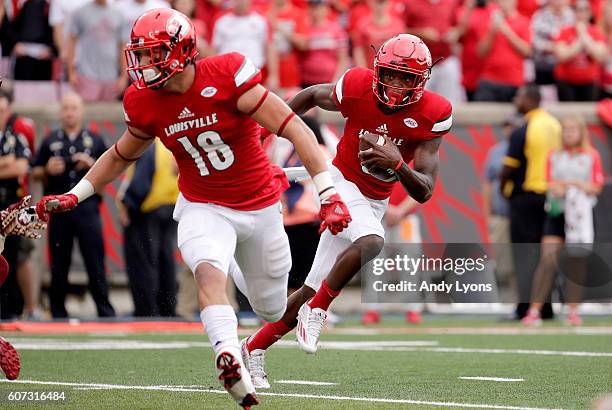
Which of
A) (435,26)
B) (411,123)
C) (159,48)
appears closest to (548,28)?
(435,26)

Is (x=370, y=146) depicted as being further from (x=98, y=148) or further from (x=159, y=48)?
(x=98, y=148)

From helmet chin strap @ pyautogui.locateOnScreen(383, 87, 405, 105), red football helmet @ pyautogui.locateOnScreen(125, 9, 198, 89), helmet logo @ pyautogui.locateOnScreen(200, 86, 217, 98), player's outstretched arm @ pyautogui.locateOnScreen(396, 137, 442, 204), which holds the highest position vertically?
red football helmet @ pyautogui.locateOnScreen(125, 9, 198, 89)

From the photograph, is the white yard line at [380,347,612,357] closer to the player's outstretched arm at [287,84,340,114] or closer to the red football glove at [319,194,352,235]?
the player's outstretched arm at [287,84,340,114]

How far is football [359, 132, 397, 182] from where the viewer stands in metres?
7.16

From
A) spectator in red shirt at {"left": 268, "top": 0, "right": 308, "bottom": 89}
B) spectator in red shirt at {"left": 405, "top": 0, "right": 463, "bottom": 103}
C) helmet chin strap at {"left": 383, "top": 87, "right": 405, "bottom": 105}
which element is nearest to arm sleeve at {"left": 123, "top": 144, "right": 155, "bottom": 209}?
spectator in red shirt at {"left": 268, "top": 0, "right": 308, "bottom": 89}

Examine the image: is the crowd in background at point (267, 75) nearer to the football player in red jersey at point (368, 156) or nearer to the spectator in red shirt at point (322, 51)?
the spectator in red shirt at point (322, 51)

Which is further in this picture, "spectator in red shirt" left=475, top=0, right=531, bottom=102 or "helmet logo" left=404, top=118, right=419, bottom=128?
"spectator in red shirt" left=475, top=0, right=531, bottom=102

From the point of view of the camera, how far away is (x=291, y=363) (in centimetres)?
860

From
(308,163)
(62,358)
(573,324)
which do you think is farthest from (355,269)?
(573,324)

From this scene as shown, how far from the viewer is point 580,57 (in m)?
14.6

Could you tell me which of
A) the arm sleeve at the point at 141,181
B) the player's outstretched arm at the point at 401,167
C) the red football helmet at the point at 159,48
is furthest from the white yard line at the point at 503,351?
the red football helmet at the point at 159,48

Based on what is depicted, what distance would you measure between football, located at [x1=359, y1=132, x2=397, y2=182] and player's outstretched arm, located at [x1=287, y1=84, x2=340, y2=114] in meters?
0.47

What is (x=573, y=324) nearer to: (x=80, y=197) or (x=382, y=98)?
(x=382, y=98)

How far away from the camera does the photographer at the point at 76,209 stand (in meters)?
11.9
